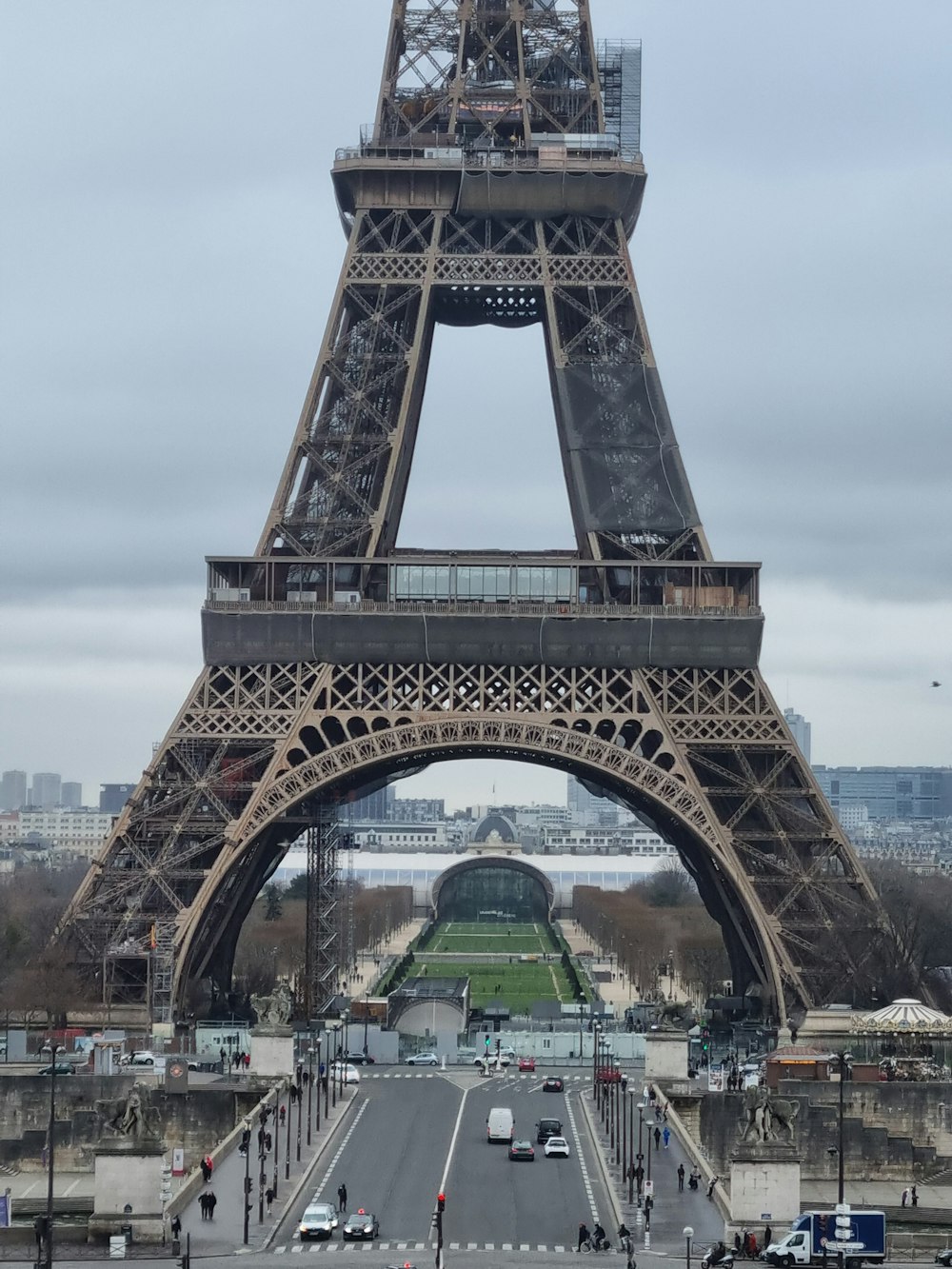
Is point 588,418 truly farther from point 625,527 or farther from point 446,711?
point 446,711

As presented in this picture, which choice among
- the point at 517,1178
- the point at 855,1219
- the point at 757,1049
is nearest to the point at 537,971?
the point at 757,1049

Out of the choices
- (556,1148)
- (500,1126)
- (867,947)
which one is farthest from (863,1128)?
(867,947)

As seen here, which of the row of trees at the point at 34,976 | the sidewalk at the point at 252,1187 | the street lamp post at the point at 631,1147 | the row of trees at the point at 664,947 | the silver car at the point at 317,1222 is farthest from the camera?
the row of trees at the point at 664,947

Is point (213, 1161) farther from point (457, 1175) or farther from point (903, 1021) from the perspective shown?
point (903, 1021)

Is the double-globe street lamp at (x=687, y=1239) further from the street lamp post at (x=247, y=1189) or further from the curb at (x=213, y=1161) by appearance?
the curb at (x=213, y=1161)

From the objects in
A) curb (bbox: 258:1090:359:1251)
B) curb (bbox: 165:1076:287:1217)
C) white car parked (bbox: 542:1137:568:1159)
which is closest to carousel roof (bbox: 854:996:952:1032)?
white car parked (bbox: 542:1137:568:1159)

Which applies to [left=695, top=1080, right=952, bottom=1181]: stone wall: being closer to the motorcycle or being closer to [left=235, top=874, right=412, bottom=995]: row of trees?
the motorcycle

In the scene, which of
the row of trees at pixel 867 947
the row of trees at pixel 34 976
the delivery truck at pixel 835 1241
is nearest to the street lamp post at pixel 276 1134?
the row of trees at pixel 34 976
